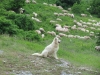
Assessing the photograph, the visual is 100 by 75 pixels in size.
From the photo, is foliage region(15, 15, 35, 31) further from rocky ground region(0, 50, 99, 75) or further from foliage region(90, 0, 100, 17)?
foliage region(90, 0, 100, 17)

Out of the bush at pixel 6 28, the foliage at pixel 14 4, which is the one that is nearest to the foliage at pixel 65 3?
the foliage at pixel 14 4

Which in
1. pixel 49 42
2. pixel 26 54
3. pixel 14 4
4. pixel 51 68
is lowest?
pixel 49 42

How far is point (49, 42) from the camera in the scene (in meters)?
24.1

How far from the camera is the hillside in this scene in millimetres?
13461

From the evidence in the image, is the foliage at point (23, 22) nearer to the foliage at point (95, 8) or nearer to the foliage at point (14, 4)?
the foliage at point (14, 4)

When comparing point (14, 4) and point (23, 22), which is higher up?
point (14, 4)

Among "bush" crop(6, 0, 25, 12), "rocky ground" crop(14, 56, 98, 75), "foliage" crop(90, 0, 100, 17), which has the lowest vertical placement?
"foliage" crop(90, 0, 100, 17)

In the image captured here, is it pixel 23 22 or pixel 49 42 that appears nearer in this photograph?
pixel 49 42

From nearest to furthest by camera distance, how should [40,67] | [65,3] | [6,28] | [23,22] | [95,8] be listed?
[40,67] < [6,28] < [23,22] < [65,3] < [95,8]

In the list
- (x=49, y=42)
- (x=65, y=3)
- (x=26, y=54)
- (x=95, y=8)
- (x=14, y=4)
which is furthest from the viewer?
(x=95, y=8)

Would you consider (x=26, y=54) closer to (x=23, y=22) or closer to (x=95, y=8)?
(x=23, y=22)

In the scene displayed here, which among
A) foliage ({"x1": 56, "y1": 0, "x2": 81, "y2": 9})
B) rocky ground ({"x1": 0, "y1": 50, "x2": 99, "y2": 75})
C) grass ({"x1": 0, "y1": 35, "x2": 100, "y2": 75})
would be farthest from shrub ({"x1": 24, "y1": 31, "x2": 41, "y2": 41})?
foliage ({"x1": 56, "y1": 0, "x2": 81, "y2": 9})

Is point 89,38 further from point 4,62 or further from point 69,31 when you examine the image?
point 4,62

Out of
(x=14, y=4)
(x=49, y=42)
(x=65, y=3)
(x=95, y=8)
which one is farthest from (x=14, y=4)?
(x=95, y=8)
